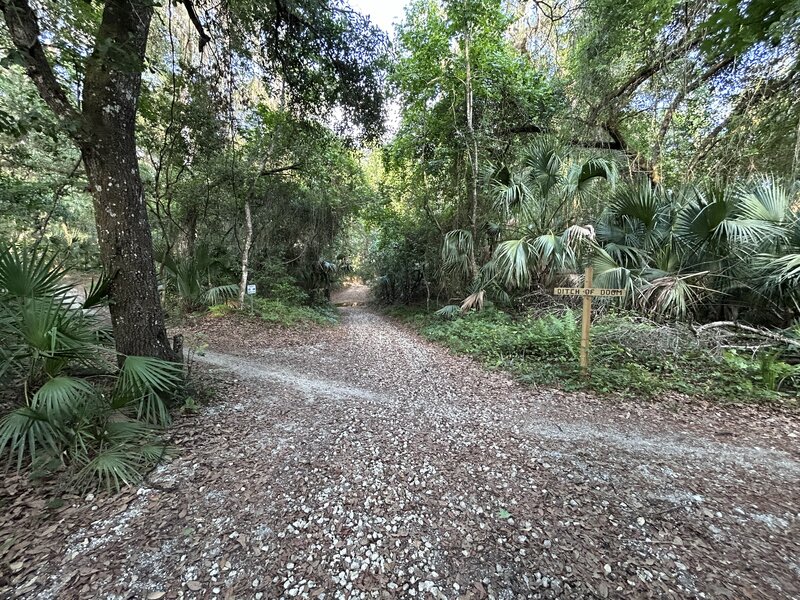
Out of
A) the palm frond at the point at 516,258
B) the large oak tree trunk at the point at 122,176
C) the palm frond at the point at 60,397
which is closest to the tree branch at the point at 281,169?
the large oak tree trunk at the point at 122,176

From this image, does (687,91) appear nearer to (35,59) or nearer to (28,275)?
(35,59)

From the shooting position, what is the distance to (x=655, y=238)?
5.25m

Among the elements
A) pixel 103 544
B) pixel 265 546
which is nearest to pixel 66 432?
pixel 103 544

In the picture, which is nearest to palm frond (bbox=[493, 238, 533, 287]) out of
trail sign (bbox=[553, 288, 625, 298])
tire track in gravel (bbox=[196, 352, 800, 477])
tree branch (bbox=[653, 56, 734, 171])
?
trail sign (bbox=[553, 288, 625, 298])

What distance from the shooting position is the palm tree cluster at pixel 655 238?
4.34 meters

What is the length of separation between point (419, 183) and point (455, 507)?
9347 millimetres

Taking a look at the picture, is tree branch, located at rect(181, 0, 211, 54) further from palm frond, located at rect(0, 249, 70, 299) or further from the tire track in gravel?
the tire track in gravel

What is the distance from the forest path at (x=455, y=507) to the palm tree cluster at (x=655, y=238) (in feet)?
6.77

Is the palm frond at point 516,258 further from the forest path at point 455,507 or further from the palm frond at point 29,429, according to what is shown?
the palm frond at point 29,429

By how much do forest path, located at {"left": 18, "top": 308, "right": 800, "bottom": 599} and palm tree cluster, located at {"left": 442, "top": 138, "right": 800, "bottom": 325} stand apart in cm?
206

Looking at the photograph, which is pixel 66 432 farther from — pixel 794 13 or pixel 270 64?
pixel 794 13

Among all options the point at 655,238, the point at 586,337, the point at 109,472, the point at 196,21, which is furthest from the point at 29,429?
the point at 655,238

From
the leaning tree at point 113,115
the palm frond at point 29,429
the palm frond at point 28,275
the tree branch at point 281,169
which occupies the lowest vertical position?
the palm frond at point 29,429

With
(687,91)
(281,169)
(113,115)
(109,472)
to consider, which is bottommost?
(109,472)
